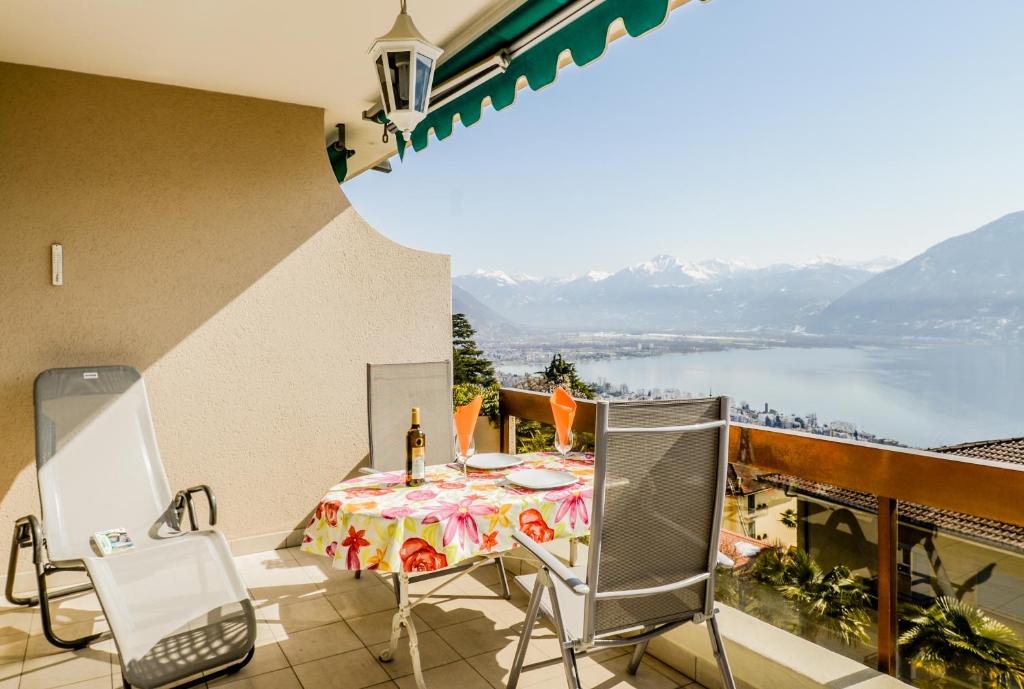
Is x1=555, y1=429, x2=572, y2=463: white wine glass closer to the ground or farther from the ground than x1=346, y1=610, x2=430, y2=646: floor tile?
farther from the ground

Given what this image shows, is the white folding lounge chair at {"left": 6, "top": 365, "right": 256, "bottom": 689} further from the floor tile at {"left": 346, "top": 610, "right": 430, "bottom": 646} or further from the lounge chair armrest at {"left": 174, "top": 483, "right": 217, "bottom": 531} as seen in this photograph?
the floor tile at {"left": 346, "top": 610, "right": 430, "bottom": 646}

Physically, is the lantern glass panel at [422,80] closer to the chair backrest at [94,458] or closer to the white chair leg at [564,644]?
the white chair leg at [564,644]

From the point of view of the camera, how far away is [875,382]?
814 centimetres

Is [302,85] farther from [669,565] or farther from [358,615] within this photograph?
[669,565]

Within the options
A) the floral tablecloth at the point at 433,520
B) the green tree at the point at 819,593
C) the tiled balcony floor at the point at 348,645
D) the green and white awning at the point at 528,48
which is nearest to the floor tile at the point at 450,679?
the tiled balcony floor at the point at 348,645

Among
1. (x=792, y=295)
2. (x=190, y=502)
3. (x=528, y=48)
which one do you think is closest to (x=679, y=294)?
(x=792, y=295)

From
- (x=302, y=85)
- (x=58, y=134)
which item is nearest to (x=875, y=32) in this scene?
(x=302, y=85)

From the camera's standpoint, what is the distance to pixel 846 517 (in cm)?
210

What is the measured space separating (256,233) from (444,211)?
21248 millimetres

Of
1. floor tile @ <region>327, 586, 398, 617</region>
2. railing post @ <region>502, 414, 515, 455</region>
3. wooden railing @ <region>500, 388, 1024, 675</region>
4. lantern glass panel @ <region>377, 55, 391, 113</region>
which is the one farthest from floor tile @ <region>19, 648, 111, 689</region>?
wooden railing @ <region>500, 388, 1024, 675</region>

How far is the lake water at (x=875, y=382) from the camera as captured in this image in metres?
5.60

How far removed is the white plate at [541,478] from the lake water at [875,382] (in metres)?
0.76

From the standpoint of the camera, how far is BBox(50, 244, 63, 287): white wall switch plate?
3.42 m

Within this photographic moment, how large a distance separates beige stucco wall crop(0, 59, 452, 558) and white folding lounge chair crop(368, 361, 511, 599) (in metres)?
1.11
